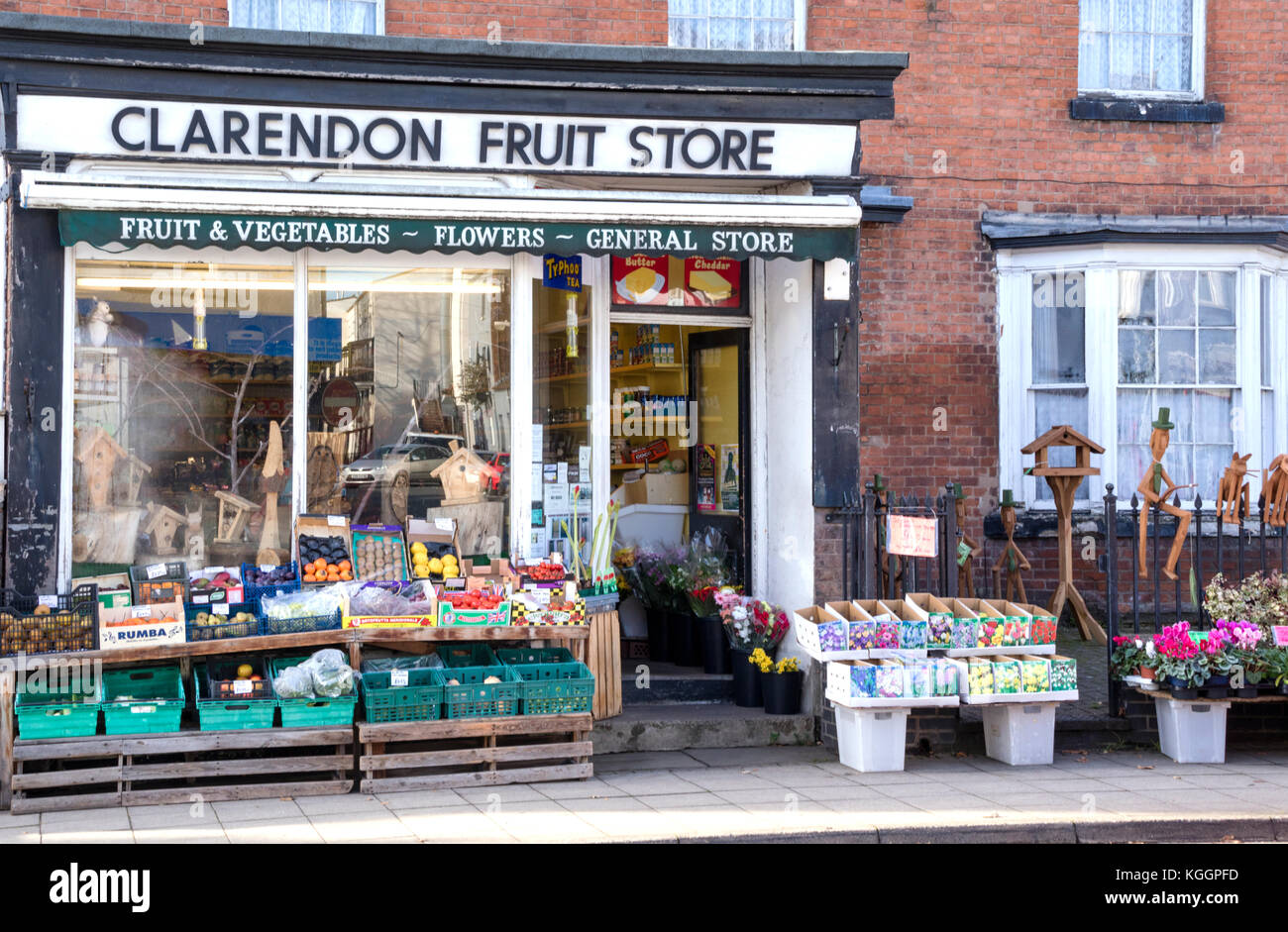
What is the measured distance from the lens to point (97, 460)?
8375 millimetres

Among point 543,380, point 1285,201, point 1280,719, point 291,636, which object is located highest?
point 1285,201

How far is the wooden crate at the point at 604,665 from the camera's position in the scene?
8.84m

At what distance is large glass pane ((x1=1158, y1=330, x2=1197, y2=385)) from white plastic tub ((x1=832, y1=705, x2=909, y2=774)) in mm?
4720

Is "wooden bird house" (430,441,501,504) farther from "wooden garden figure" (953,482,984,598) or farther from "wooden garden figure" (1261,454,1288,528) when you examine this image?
"wooden garden figure" (1261,454,1288,528)

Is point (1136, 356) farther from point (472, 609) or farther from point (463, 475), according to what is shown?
point (472, 609)

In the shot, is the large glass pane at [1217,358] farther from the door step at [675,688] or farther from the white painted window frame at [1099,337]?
the door step at [675,688]

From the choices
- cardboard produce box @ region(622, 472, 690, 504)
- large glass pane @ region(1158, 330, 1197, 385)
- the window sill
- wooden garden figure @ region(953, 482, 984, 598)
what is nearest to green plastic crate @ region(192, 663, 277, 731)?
cardboard produce box @ region(622, 472, 690, 504)

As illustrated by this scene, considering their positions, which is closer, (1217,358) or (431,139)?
(431,139)

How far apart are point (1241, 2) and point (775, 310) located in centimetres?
522

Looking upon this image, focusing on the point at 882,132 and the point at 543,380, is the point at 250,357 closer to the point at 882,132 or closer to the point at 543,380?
the point at 543,380

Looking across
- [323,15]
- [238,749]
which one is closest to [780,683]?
[238,749]

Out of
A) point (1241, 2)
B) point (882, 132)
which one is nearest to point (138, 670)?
point (882, 132)

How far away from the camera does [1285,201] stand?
11.3 m

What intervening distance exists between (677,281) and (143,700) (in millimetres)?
4979
